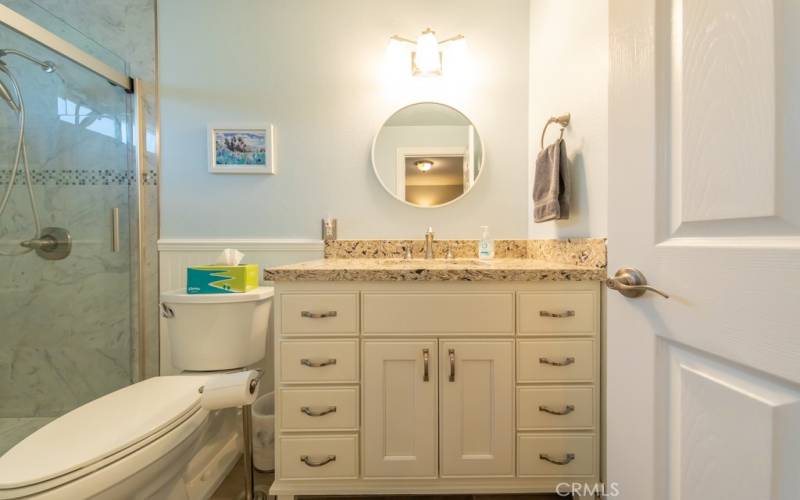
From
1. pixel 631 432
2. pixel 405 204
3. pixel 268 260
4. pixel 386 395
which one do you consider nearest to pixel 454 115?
pixel 405 204

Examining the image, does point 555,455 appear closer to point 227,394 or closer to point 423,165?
point 227,394

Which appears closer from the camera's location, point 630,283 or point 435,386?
point 630,283

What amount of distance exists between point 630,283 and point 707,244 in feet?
0.45

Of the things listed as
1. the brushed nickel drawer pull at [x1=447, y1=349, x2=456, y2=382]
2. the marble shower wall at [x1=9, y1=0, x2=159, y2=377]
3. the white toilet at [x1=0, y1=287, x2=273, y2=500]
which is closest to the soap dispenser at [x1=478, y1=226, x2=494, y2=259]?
the brushed nickel drawer pull at [x1=447, y1=349, x2=456, y2=382]

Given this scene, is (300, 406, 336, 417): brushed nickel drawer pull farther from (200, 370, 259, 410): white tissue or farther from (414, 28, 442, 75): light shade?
(414, 28, 442, 75): light shade

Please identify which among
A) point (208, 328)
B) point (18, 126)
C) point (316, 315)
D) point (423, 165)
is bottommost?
point (208, 328)

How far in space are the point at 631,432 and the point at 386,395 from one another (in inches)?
27.1

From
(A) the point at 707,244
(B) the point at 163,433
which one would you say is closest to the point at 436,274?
(A) the point at 707,244

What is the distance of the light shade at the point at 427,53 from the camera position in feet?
5.17

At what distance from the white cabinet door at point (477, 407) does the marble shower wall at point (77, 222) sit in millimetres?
1563

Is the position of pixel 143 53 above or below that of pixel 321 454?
above

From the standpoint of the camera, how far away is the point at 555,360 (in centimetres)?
107

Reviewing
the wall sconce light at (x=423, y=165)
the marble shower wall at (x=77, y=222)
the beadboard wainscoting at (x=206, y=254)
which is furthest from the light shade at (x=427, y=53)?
the marble shower wall at (x=77, y=222)

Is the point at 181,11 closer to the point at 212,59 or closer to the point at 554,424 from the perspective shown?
the point at 212,59
